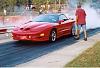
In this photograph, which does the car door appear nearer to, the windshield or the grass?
the windshield

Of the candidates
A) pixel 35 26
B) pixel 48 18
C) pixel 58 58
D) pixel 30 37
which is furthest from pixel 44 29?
pixel 58 58

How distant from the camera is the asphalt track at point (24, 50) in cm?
1149

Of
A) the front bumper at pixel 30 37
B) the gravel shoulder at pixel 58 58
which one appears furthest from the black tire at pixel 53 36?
the gravel shoulder at pixel 58 58

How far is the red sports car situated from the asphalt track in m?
0.32

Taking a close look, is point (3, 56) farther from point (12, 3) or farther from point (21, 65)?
point (12, 3)

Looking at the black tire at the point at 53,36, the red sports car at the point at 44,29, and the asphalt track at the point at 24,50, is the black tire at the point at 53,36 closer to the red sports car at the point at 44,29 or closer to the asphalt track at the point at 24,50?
the red sports car at the point at 44,29

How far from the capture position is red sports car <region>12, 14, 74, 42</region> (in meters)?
15.7

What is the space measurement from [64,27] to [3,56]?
21.0 ft

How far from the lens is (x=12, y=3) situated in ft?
167

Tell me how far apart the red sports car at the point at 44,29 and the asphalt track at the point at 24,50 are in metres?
0.32

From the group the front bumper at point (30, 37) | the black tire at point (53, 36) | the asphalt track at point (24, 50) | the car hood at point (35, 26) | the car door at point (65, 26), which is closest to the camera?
the asphalt track at point (24, 50)

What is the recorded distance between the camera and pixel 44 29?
52.6 feet

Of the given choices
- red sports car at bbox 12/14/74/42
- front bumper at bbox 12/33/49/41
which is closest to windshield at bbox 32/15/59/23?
red sports car at bbox 12/14/74/42

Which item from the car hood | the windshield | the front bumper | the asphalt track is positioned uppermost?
the windshield
